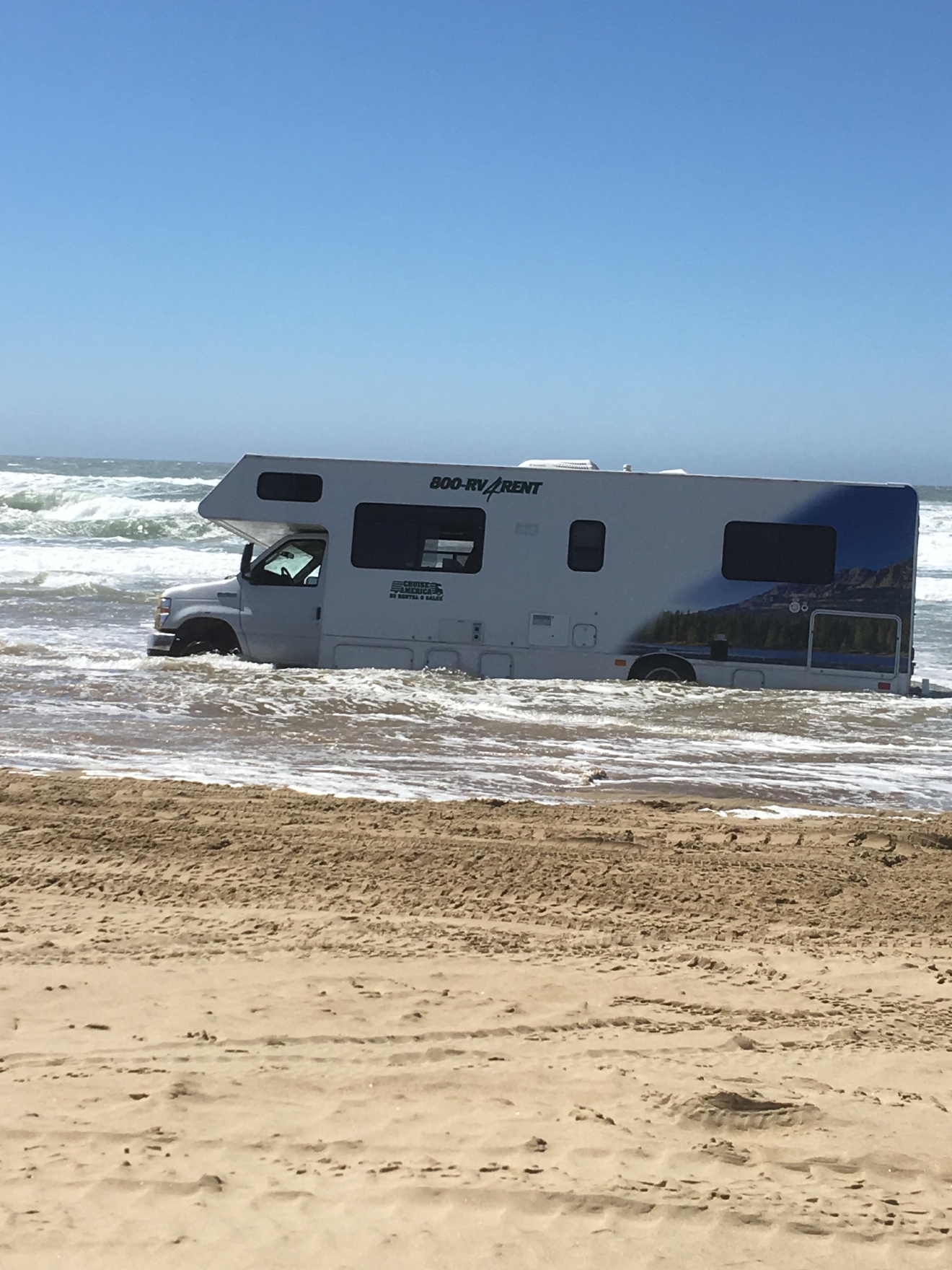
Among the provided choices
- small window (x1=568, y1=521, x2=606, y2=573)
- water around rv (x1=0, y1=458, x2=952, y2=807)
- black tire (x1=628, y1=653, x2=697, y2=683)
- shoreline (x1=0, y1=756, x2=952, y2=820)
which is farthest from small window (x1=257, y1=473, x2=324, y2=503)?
shoreline (x1=0, y1=756, x2=952, y2=820)

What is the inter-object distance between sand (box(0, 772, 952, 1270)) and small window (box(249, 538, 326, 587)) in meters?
6.62

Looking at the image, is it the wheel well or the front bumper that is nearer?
the wheel well

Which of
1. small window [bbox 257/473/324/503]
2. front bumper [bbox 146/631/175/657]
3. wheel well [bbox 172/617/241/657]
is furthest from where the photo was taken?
front bumper [bbox 146/631/175/657]

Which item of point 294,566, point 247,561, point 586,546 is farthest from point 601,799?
point 247,561

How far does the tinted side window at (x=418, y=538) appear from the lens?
42.8ft

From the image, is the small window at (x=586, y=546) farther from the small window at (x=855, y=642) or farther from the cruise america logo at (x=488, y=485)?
the small window at (x=855, y=642)

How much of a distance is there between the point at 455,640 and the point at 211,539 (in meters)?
26.9

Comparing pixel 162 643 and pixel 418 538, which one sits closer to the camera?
pixel 418 538

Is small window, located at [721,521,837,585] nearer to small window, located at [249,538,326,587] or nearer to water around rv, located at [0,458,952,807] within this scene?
water around rv, located at [0,458,952,807]

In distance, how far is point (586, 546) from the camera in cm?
1288

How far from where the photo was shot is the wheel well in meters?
13.6

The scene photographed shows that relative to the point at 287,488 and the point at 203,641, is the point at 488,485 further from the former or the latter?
the point at 203,641

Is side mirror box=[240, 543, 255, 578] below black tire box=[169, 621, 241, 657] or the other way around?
the other way around

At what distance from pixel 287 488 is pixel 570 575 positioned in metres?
3.27
